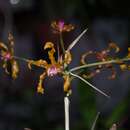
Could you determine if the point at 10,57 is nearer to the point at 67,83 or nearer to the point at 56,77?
the point at 67,83

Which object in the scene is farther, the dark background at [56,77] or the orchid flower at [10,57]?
the dark background at [56,77]

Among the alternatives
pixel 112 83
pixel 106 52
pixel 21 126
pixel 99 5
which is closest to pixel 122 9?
pixel 99 5

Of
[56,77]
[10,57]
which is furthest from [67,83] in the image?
[56,77]

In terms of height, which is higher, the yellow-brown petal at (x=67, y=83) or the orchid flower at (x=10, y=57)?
the orchid flower at (x=10, y=57)

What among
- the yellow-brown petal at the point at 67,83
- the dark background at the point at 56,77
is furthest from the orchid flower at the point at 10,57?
the dark background at the point at 56,77

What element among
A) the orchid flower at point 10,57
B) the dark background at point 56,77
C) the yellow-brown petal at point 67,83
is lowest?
the yellow-brown petal at point 67,83

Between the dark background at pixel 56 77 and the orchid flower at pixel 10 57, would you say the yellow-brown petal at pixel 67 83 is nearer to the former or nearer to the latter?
the orchid flower at pixel 10 57

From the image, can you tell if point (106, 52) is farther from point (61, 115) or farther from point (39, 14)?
point (39, 14)

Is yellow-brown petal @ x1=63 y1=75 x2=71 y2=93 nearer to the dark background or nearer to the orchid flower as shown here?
the orchid flower

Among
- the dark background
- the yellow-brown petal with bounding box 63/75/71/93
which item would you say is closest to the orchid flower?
the yellow-brown petal with bounding box 63/75/71/93
